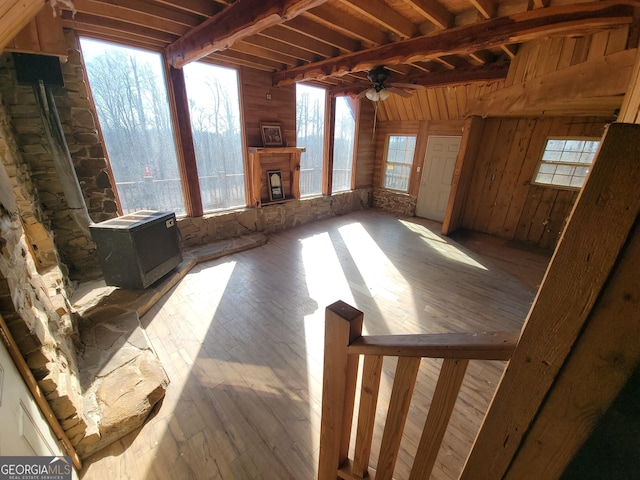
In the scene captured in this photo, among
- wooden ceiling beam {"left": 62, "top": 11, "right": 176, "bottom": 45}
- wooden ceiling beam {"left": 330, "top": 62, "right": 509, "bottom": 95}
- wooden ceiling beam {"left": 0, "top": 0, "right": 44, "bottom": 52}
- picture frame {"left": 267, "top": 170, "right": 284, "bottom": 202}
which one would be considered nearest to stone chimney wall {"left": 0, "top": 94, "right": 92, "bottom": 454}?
wooden ceiling beam {"left": 0, "top": 0, "right": 44, "bottom": 52}

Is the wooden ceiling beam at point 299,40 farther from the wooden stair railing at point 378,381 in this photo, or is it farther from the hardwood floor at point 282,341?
the wooden stair railing at point 378,381

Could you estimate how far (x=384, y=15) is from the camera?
2.48 m

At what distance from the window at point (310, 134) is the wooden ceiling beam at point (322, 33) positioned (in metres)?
1.70

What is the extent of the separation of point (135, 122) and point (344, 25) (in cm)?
280

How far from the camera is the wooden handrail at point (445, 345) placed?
59 centimetres

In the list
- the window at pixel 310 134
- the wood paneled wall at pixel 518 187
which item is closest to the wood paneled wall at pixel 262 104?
the window at pixel 310 134

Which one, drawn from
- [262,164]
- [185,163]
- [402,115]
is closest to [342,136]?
[402,115]

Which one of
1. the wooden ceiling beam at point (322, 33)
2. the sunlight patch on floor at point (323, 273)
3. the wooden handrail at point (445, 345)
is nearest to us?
the wooden handrail at point (445, 345)

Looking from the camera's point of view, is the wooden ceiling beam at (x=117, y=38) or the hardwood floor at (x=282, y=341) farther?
the wooden ceiling beam at (x=117, y=38)

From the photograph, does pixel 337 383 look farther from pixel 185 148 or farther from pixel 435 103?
pixel 435 103

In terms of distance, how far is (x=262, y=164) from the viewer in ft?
15.4

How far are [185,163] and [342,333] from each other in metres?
3.83

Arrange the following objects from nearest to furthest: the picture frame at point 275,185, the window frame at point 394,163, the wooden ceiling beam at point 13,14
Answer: the wooden ceiling beam at point 13,14, the picture frame at point 275,185, the window frame at point 394,163

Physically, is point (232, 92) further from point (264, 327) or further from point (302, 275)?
point (264, 327)
